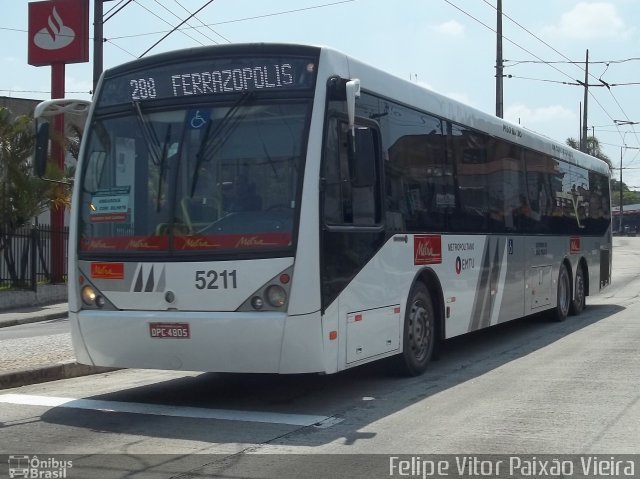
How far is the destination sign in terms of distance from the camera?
8.45m

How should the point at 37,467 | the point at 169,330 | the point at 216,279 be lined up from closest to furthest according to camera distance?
the point at 37,467
the point at 216,279
the point at 169,330

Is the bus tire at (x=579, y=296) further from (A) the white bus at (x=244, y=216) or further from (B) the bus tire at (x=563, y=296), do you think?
(A) the white bus at (x=244, y=216)

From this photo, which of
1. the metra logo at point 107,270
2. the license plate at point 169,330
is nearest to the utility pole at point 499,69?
the metra logo at point 107,270

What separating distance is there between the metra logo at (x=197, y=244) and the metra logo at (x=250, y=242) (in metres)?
0.22

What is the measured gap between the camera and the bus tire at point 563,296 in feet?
55.1

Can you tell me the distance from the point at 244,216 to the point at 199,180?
0.58 metres

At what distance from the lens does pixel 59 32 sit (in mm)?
27453

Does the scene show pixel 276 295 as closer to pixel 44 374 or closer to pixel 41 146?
pixel 41 146

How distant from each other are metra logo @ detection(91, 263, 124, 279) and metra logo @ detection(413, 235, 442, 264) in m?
3.31

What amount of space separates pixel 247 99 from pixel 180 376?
159 inches

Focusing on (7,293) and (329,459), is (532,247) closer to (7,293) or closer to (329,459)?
(329,459)

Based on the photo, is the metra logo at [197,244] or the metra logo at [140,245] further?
the metra logo at [140,245]

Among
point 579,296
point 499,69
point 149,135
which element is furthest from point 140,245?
point 499,69

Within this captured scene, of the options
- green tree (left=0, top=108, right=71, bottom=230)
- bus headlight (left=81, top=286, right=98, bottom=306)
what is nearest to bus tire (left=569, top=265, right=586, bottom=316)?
bus headlight (left=81, top=286, right=98, bottom=306)
